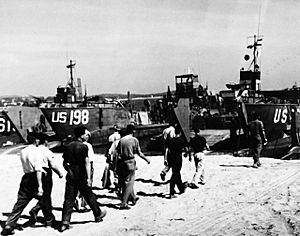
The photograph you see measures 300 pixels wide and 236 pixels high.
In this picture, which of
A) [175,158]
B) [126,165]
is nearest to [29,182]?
[126,165]

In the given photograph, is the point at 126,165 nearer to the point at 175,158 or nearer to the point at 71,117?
the point at 175,158

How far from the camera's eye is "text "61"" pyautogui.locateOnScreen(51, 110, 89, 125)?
75.1ft

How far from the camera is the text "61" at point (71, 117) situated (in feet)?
75.1

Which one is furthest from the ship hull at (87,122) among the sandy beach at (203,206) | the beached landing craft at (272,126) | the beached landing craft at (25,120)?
the sandy beach at (203,206)

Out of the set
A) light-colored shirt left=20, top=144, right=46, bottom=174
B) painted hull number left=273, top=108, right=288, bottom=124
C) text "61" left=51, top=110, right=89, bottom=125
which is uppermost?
light-colored shirt left=20, top=144, right=46, bottom=174

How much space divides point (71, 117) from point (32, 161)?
16128mm

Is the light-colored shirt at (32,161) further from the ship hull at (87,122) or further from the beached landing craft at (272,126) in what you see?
the ship hull at (87,122)

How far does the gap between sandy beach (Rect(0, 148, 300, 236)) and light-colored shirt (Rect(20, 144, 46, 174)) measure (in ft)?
3.73

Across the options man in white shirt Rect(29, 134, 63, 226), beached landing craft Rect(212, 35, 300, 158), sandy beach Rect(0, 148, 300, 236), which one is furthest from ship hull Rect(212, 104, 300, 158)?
man in white shirt Rect(29, 134, 63, 226)

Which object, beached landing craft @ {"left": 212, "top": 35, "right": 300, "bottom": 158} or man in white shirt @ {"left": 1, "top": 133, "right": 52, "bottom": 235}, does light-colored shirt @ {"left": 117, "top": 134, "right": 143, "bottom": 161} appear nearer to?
man in white shirt @ {"left": 1, "top": 133, "right": 52, "bottom": 235}

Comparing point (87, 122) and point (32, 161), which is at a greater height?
point (32, 161)

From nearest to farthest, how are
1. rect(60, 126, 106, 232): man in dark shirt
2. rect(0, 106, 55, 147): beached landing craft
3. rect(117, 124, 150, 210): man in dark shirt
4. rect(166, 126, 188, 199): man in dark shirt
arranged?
rect(60, 126, 106, 232): man in dark shirt < rect(117, 124, 150, 210): man in dark shirt < rect(166, 126, 188, 199): man in dark shirt < rect(0, 106, 55, 147): beached landing craft

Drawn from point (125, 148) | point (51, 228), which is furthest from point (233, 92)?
point (51, 228)

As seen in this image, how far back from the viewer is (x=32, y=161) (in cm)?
695
